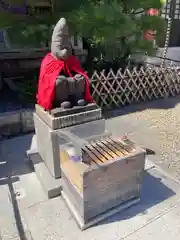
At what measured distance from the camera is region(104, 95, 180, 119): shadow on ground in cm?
620

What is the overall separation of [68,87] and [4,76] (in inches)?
212

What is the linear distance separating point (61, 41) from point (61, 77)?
0.46 m

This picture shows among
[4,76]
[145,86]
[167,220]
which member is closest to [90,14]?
[145,86]

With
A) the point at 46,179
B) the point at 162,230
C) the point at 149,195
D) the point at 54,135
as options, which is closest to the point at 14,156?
the point at 46,179

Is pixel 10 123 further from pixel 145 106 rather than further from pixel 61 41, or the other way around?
pixel 145 106

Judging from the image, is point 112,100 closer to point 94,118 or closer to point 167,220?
point 94,118

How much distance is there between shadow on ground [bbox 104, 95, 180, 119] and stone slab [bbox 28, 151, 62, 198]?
2712 mm

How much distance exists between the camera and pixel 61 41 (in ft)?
9.43

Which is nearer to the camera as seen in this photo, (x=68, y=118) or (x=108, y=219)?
(x=108, y=219)

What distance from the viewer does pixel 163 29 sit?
21.9 ft

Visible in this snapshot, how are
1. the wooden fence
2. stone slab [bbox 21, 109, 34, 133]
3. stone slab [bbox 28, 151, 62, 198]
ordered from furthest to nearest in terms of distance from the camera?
the wooden fence, stone slab [bbox 21, 109, 34, 133], stone slab [bbox 28, 151, 62, 198]

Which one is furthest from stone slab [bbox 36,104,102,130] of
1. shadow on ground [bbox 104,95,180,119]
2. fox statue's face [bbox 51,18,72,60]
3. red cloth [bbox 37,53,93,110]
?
shadow on ground [bbox 104,95,180,119]

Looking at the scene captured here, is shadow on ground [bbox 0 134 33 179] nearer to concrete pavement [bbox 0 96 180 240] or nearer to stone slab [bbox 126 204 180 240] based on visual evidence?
concrete pavement [bbox 0 96 180 240]

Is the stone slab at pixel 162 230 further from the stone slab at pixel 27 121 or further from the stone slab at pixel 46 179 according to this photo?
the stone slab at pixel 27 121
